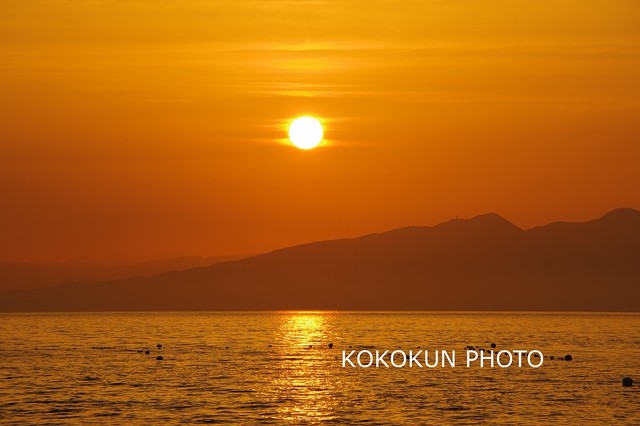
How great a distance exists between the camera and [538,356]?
143375 millimetres

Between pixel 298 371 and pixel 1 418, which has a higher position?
pixel 298 371

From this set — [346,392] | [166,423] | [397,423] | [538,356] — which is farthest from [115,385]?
[538,356]

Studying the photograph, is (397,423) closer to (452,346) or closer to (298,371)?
(298,371)

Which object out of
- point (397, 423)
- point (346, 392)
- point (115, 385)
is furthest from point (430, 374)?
point (397, 423)

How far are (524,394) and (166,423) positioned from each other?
33391mm

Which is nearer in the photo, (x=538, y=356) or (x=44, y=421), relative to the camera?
(x=44, y=421)

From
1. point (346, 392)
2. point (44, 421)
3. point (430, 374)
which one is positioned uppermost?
point (430, 374)

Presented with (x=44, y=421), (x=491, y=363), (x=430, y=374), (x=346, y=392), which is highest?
(x=491, y=363)

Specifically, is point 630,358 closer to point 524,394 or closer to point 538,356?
point 538,356

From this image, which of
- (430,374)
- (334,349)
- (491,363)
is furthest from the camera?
(334,349)

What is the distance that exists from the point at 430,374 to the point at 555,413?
1396 inches

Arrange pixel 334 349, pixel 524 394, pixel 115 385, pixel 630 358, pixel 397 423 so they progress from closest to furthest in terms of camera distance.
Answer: pixel 397 423 → pixel 524 394 → pixel 115 385 → pixel 630 358 → pixel 334 349

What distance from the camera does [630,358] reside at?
5433 inches

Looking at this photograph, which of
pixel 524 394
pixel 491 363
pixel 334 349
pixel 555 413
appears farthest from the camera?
pixel 334 349
